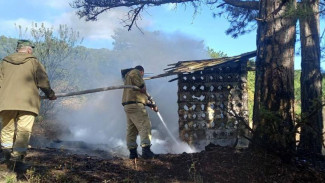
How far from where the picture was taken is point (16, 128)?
4711 mm

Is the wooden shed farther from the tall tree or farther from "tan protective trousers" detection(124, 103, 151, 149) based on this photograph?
the tall tree

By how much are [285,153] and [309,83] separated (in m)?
3.80

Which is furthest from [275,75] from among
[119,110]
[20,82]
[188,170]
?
[119,110]

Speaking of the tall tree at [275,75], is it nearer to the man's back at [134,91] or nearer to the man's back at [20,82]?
the man's back at [134,91]

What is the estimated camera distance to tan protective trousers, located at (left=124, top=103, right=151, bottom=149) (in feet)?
21.5

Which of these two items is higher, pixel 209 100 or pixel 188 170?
pixel 209 100

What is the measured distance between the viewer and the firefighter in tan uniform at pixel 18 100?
458 cm

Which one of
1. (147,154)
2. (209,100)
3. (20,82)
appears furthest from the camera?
(209,100)

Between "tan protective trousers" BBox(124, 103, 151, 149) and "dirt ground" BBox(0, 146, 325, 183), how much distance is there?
0.99 metres

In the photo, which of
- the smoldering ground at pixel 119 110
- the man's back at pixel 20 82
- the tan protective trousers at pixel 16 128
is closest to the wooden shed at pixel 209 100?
the smoldering ground at pixel 119 110

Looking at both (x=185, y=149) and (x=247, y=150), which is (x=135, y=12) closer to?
(x=185, y=149)

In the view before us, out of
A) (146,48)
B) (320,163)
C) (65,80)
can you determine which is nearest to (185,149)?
(320,163)

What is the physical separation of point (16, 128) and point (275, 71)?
13.9 ft

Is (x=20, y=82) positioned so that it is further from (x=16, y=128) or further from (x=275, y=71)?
(x=275, y=71)
